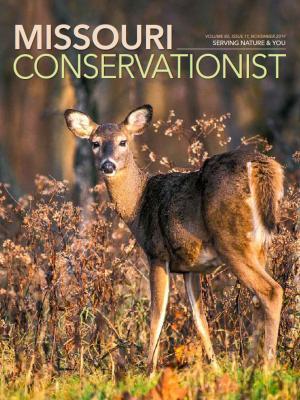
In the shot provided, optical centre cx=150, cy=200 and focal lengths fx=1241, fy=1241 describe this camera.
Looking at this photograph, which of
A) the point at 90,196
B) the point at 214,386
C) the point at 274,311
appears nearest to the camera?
the point at 214,386

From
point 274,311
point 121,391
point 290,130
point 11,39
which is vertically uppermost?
point 11,39

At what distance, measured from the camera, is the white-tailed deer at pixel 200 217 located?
8.48 m

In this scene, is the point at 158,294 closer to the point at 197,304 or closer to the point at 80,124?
the point at 197,304

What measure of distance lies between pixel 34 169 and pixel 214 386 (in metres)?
17.5

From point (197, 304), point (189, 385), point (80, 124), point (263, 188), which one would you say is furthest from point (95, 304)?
point (189, 385)

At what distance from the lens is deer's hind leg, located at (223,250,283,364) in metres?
8.27

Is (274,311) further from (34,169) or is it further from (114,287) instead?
(34,169)

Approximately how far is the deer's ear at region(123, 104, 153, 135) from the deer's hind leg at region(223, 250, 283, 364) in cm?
207

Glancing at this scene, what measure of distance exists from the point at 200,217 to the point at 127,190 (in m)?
1.08

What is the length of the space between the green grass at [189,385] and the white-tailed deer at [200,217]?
1.89 feet

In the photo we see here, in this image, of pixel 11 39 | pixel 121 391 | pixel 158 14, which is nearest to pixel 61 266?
pixel 121 391

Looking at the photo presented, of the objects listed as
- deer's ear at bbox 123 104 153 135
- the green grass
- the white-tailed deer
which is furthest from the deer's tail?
deer's ear at bbox 123 104 153 135

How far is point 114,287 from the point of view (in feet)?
32.5

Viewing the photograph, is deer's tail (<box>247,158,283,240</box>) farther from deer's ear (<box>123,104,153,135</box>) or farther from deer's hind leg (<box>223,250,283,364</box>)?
deer's ear (<box>123,104,153,135</box>)
